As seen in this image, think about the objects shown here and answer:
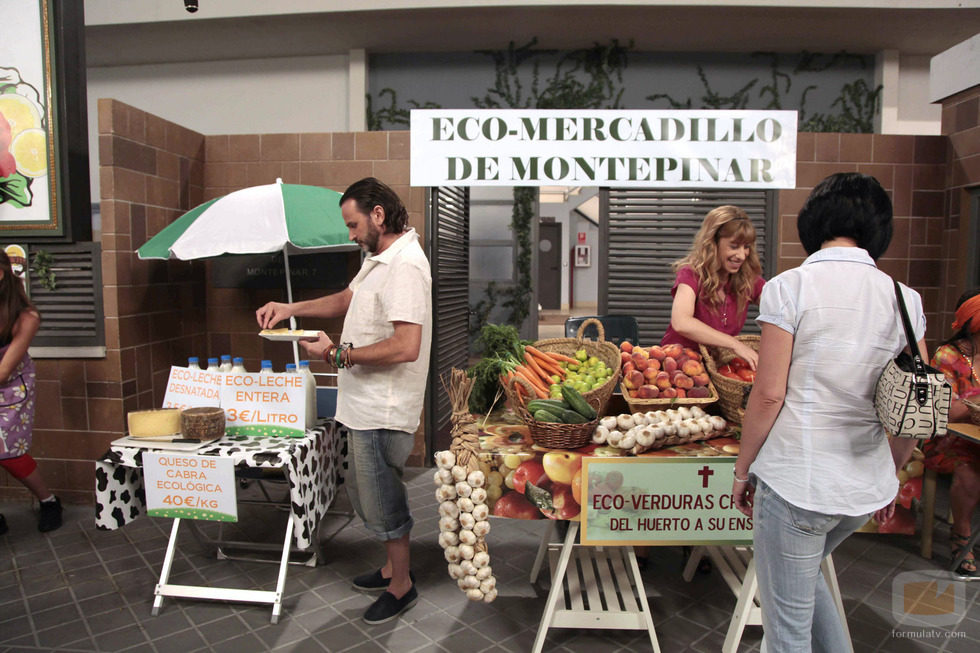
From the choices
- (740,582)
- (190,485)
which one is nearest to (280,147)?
(190,485)

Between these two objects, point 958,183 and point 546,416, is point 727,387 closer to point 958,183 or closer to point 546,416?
point 546,416

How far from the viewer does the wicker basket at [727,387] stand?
244 centimetres

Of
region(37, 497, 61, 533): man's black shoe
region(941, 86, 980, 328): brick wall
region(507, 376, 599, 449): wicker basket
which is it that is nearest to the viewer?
region(507, 376, 599, 449): wicker basket

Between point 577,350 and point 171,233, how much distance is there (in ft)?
8.36

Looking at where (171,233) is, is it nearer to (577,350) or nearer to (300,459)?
(300,459)

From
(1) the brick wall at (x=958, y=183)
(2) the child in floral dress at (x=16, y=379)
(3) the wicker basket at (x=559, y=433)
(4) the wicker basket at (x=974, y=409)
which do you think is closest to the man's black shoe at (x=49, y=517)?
(2) the child in floral dress at (x=16, y=379)

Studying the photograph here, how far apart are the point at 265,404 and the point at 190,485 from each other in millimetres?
506

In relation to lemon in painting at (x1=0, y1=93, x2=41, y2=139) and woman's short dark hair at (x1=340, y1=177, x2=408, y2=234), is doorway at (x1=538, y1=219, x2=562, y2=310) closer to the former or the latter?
lemon in painting at (x1=0, y1=93, x2=41, y2=139)

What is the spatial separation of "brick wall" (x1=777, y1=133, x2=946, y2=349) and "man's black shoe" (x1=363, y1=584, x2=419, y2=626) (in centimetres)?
363

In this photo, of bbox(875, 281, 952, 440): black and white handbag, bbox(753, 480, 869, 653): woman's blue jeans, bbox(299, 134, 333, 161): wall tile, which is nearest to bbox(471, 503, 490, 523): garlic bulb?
bbox(753, 480, 869, 653): woman's blue jeans

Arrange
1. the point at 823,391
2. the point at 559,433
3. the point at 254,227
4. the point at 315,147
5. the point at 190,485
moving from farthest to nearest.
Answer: the point at 315,147, the point at 254,227, the point at 190,485, the point at 559,433, the point at 823,391

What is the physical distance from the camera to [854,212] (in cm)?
160

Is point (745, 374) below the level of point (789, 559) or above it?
above

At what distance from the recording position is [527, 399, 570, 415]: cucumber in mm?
2322
